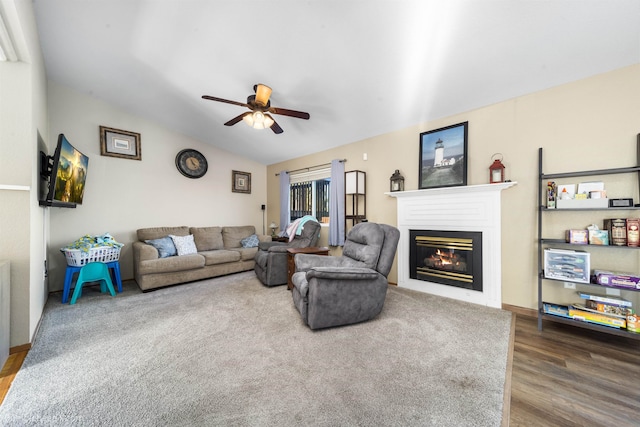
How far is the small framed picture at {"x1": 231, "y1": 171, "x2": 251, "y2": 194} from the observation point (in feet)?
17.7

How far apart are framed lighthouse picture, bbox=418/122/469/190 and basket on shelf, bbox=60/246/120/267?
4.29 meters

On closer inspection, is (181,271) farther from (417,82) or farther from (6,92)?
(417,82)

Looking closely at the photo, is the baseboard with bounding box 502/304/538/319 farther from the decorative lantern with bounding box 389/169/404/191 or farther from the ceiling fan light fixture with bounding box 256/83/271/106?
the ceiling fan light fixture with bounding box 256/83/271/106

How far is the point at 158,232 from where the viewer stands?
4105mm

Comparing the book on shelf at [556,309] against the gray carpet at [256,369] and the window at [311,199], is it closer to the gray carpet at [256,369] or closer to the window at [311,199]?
the gray carpet at [256,369]

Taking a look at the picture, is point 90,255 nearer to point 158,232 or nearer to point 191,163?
point 158,232

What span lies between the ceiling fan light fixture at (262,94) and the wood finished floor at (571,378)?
2.83 meters

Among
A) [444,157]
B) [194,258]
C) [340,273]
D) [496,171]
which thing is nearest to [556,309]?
[496,171]

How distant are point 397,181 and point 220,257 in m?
3.11

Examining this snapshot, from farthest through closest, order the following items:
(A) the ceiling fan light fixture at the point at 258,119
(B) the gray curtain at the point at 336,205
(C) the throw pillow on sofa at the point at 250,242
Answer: (C) the throw pillow on sofa at the point at 250,242
(B) the gray curtain at the point at 336,205
(A) the ceiling fan light fixture at the point at 258,119

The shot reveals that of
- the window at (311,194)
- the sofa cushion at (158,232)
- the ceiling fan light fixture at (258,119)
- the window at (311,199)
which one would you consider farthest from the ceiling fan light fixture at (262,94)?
the sofa cushion at (158,232)

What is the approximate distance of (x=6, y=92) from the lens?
1892mm

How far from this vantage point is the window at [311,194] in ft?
16.1

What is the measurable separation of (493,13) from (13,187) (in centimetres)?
386
